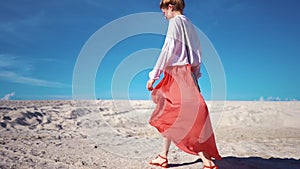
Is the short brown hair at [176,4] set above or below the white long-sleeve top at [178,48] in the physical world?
above

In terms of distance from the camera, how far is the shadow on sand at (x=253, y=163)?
9.87ft

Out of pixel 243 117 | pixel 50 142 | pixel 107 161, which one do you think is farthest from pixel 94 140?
pixel 243 117

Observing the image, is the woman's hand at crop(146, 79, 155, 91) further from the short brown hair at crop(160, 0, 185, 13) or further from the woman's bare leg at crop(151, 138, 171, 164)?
the short brown hair at crop(160, 0, 185, 13)

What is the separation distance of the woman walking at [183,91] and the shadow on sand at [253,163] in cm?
58

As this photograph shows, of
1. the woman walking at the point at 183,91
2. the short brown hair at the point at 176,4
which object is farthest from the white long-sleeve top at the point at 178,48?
the short brown hair at the point at 176,4

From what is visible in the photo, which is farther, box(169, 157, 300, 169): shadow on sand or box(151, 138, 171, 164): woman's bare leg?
box(169, 157, 300, 169): shadow on sand

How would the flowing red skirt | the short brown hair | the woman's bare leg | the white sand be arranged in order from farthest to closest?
the white sand
the woman's bare leg
the short brown hair
the flowing red skirt

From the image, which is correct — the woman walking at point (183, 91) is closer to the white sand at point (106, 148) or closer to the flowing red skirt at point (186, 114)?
the flowing red skirt at point (186, 114)

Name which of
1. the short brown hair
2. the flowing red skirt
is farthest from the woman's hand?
the short brown hair

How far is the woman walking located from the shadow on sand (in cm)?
58

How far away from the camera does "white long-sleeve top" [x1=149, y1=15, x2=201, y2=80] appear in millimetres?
2467

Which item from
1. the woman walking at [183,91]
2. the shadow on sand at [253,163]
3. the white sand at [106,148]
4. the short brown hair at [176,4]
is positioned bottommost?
the shadow on sand at [253,163]

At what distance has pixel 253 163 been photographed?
10.4 ft

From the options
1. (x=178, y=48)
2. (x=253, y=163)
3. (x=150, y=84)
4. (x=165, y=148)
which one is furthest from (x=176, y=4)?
(x=253, y=163)
